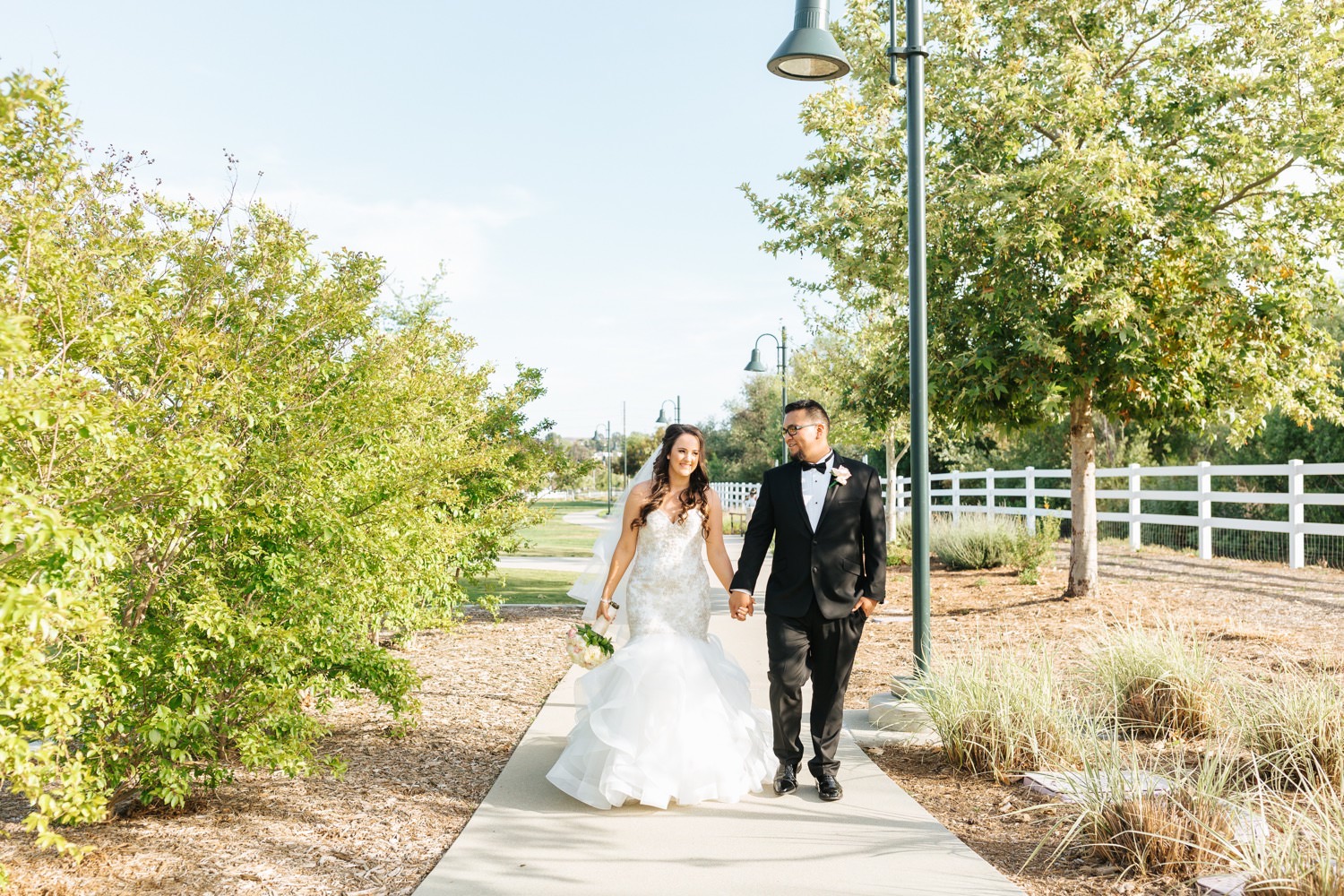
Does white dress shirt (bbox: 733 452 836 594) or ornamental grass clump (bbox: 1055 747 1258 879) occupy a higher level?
white dress shirt (bbox: 733 452 836 594)

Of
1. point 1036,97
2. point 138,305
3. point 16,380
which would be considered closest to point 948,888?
point 16,380

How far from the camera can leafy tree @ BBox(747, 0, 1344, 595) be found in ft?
33.9

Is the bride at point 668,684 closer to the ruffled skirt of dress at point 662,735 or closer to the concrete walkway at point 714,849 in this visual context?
the ruffled skirt of dress at point 662,735

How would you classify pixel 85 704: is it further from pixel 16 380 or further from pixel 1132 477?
pixel 1132 477

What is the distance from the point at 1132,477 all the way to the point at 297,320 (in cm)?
1751

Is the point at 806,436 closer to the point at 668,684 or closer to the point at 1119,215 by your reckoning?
the point at 668,684

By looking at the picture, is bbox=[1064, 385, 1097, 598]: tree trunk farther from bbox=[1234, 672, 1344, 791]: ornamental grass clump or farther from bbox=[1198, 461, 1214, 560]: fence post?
bbox=[1234, 672, 1344, 791]: ornamental grass clump

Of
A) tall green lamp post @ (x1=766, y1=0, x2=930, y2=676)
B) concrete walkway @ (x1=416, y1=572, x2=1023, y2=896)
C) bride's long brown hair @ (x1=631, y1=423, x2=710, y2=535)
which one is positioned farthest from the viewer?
tall green lamp post @ (x1=766, y1=0, x2=930, y2=676)

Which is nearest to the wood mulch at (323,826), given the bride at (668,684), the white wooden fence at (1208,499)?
the bride at (668,684)

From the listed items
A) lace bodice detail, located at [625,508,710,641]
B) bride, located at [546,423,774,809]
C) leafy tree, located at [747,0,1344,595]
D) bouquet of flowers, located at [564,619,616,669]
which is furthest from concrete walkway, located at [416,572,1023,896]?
leafy tree, located at [747,0,1344,595]

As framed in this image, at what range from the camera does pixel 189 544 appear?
4.74 metres

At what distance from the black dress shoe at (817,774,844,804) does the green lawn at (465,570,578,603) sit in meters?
8.71

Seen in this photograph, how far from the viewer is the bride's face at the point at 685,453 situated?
579cm

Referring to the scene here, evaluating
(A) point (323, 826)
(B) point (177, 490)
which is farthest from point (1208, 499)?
(B) point (177, 490)
